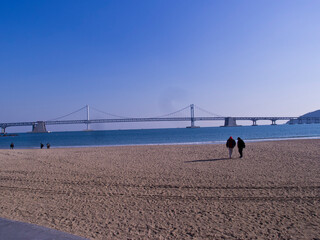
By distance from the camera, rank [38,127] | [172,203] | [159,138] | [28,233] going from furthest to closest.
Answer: [38,127] < [159,138] < [172,203] < [28,233]

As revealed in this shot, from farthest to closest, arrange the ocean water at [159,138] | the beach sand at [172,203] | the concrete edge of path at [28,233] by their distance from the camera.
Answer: the ocean water at [159,138], the beach sand at [172,203], the concrete edge of path at [28,233]

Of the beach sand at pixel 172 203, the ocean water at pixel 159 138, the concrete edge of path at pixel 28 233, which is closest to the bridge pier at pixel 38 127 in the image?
the ocean water at pixel 159 138

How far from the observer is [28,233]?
2.19 metres

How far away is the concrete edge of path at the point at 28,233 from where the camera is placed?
2088 mm

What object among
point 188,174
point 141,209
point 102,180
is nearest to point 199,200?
point 141,209

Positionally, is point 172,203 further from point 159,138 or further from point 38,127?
point 38,127

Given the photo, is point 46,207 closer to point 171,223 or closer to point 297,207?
point 171,223

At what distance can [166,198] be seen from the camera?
4.73 metres

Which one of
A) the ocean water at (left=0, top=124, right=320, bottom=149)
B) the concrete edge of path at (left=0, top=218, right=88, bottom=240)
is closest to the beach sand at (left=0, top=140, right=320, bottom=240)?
the concrete edge of path at (left=0, top=218, right=88, bottom=240)

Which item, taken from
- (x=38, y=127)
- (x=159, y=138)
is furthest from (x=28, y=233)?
(x=38, y=127)

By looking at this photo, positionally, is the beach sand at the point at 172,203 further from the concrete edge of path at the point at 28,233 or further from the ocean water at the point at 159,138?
the ocean water at the point at 159,138

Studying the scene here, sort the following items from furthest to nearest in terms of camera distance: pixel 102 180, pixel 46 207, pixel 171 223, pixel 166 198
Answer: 1. pixel 102 180
2. pixel 166 198
3. pixel 46 207
4. pixel 171 223

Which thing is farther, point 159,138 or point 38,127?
point 38,127

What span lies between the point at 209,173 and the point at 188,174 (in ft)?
2.11
